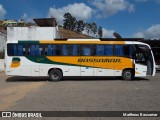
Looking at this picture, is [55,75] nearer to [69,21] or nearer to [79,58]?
[79,58]

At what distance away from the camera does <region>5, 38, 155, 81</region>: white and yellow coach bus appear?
22219 millimetres

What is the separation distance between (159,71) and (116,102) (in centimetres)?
2092

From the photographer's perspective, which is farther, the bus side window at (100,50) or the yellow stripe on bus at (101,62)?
the bus side window at (100,50)

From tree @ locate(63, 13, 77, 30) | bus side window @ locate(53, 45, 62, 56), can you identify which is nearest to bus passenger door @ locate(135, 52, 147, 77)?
bus side window @ locate(53, 45, 62, 56)

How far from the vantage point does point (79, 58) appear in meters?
22.7

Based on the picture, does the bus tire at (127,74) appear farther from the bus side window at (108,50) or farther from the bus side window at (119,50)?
the bus side window at (108,50)

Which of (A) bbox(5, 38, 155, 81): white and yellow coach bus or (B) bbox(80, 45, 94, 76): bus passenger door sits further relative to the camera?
(B) bbox(80, 45, 94, 76): bus passenger door

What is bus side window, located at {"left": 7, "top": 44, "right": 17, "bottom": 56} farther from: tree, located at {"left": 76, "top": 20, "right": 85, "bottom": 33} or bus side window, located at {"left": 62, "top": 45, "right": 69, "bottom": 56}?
tree, located at {"left": 76, "top": 20, "right": 85, "bottom": 33}

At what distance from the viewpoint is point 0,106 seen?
1111 centimetres

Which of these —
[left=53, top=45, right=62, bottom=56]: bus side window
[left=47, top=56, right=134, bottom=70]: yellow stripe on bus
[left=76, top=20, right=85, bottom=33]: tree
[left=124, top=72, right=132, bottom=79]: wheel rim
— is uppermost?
[left=76, top=20, right=85, bottom=33]: tree

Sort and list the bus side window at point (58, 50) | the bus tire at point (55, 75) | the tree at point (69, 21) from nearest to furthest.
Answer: the bus tire at point (55, 75) < the bus side window at point (58, 50) < the tree at point (69, 21)

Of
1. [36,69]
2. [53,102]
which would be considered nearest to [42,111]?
[53,102]

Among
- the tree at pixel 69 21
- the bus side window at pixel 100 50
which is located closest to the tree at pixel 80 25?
the tree at pixel 69 21

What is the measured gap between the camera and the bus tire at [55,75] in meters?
22.3
